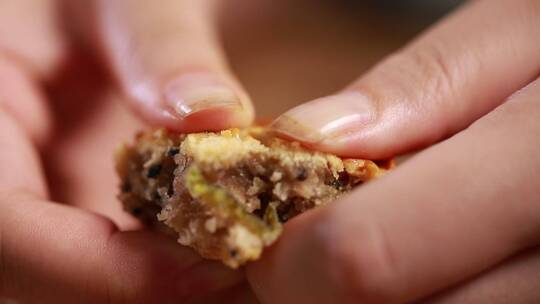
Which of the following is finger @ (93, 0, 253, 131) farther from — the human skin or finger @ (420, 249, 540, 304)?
finger @ (420, 249, 540, 304)

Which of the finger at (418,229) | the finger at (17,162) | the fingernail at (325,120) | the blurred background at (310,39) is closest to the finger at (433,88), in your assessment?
the fingernail at (325,120)

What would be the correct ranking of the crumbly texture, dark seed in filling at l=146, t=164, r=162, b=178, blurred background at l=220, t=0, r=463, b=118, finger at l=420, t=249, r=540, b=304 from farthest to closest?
blurred background at l=220, t=0, r=463, b=118 < dark seed in filling at l=146, t=164, r=162, b=178 < finger at l=420, t=249, r=540, b=304 < the crumbly texture

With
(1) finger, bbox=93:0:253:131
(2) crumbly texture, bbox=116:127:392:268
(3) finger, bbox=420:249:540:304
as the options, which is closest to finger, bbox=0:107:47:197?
(1) finger, bbox=93:0:253:131

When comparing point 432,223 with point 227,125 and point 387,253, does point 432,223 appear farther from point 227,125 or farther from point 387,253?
point 227,125

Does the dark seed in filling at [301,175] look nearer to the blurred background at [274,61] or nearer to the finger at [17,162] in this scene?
the finger at [17,162]

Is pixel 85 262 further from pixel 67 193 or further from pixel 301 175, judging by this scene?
pixel 67 193
